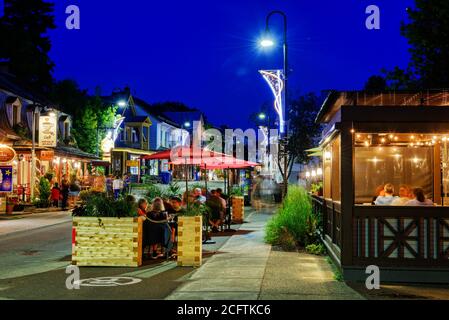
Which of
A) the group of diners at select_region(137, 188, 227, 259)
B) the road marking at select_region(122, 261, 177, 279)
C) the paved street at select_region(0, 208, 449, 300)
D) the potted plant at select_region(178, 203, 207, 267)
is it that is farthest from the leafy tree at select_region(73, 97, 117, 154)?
the potted plant at select_region(178, 203, 207, 267)

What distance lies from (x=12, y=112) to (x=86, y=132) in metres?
12.9

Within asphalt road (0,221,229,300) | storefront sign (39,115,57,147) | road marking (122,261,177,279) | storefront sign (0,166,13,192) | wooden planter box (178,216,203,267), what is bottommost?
asphalt road (0,221,229,300)

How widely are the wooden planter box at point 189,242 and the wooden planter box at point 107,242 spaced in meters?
0.86

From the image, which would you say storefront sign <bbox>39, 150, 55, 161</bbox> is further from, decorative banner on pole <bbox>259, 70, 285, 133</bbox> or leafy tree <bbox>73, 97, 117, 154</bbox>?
leafy tree <bbox>73, 97, 117, 154</bbox>

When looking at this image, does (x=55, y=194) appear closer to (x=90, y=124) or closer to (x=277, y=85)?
(x=277, y=85)

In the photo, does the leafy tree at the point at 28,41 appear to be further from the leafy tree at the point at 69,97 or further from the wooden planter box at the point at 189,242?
the wooden planter box at the point at 189,242

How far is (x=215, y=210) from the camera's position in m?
17.2

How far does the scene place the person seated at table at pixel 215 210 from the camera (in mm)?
17094

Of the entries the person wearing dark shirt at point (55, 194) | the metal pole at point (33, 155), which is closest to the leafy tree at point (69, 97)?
the metal pole at point (33, 155)

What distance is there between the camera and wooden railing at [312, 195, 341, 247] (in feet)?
33.9

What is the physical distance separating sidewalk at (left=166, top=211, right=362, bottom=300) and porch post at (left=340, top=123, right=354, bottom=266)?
0.79 metres

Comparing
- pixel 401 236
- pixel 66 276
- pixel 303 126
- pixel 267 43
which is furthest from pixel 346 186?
pixel 303 126

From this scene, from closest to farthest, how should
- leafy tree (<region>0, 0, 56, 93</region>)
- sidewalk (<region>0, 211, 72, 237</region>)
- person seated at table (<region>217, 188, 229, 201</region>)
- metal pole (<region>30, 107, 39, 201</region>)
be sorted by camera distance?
person seated at table (<region>217, 188, 229, 201</region>) < sidewalk (<region>0, 211, 72, 237</region>) < metal pole (<region>30, 107, 39, 201</region>) < leafy tree (<region>0, 0, 56, 93</region>)

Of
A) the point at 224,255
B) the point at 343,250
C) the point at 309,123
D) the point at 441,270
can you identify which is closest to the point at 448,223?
the point at 441,270
